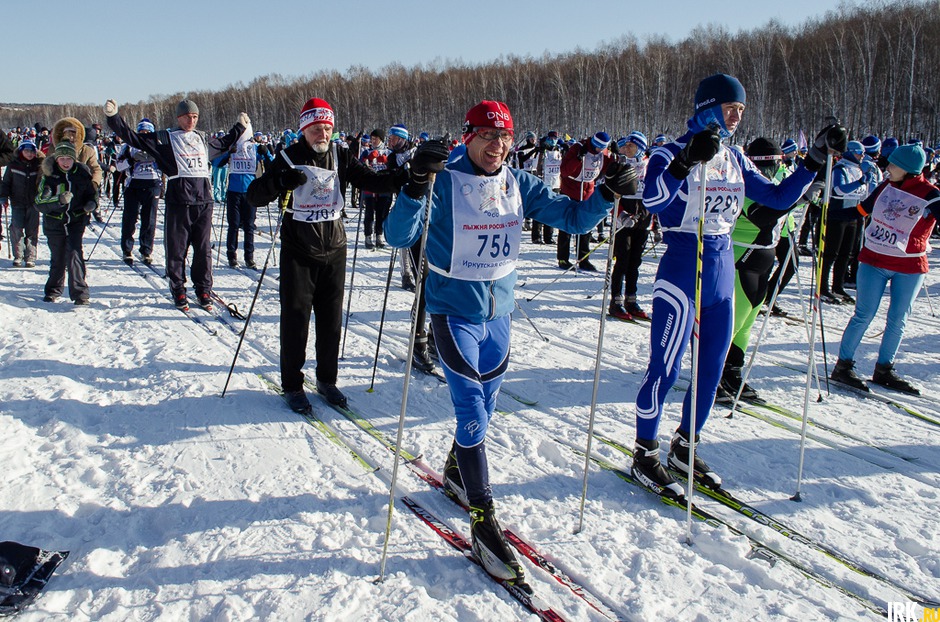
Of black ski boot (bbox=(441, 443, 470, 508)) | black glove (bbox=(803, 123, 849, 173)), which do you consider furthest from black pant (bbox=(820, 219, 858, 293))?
black ski boot (bbox=(441, 443, 470, 508))

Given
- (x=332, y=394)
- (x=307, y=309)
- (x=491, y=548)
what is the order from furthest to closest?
(x=332, y=394) → (x=307, y=309) → (x=491, y=548)

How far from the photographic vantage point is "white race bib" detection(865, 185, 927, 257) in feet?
16.9

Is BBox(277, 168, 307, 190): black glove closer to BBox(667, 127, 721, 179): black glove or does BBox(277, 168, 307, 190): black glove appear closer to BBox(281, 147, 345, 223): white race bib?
BBox(281, 147, 345, 223): white race bib

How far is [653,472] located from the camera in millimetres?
3436

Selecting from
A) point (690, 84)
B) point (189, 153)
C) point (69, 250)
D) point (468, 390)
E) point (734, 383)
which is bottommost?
point (734, 383)

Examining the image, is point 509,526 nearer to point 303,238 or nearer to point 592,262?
point 303,238

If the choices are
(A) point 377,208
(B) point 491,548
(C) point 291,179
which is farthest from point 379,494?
(A) point 377,208

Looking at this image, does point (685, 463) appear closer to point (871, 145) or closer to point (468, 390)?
point (468, 390)

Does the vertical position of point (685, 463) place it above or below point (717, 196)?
below

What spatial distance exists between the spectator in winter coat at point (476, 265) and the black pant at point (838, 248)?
7.22m

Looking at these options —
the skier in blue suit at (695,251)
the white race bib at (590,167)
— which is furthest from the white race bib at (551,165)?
the skier in blue suit at (695,251)

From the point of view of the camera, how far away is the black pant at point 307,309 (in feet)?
14.0

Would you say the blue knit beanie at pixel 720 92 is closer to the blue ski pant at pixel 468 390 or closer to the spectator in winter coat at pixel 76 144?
the blue ski pant at pixel 468 390

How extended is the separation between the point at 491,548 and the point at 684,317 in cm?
163
